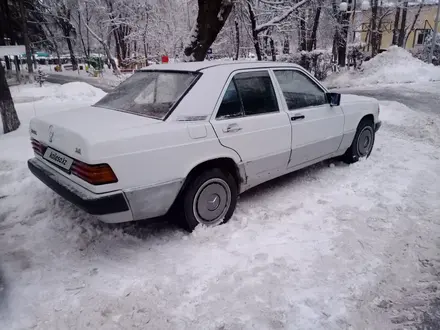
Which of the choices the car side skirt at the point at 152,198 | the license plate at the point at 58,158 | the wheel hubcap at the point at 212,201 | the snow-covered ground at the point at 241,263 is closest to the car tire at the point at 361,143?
the snow-covered ground at the point at 241,263

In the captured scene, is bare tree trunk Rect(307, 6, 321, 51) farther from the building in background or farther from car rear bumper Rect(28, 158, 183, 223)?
car rear bumper Rect(28, 158, 183, 223)

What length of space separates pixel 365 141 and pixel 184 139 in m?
3.80

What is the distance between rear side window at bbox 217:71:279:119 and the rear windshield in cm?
43

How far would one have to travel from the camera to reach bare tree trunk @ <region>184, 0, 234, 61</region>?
8.52m

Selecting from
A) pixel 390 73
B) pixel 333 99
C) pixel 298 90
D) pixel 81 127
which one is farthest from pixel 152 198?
pixel 390 73

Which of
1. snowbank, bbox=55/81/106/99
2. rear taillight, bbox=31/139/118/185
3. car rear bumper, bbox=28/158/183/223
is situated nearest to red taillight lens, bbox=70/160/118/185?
rear taillight, bbox=31/139/118/185

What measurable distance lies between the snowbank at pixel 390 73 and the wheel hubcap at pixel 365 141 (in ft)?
43.3

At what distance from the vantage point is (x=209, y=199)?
11.8ft

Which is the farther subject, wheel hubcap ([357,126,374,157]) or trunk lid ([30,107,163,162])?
wheel hubcap ([357,126,374,157])

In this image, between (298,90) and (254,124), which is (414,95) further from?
(254,124)

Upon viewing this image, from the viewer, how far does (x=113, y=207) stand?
9.45ft

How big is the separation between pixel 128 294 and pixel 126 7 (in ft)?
90.3

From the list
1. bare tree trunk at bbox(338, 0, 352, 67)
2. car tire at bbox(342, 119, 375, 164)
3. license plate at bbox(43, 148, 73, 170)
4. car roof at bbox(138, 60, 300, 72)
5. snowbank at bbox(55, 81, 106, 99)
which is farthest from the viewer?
bare tree trunk at bbox(338, 0, 352, 67)

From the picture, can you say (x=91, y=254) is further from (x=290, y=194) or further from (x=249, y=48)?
(x=249, y=48)
